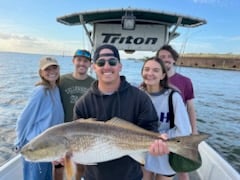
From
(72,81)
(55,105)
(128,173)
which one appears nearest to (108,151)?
(128,173)

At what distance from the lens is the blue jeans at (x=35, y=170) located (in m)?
2.99

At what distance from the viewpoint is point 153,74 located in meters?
2.77

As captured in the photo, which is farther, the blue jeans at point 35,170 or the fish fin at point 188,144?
the blue jeans at point 35,170

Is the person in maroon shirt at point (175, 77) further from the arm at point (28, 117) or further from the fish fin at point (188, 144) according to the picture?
the arm at point (28, 117)

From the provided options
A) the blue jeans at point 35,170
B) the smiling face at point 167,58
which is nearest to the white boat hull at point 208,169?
the blue jeans at point 35,170

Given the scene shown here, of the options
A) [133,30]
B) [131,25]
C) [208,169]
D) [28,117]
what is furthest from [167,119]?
[133,30]

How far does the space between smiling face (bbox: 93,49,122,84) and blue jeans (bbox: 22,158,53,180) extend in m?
1.42

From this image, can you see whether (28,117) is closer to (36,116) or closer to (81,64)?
(36,116)

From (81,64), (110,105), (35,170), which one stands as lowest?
(35,170)

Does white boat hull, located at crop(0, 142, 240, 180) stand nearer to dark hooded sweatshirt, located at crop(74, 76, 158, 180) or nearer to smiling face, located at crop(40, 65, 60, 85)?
smiling face, located at crop(40, 65, 60, 85)

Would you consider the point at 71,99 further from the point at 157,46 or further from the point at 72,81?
the point at 157,46

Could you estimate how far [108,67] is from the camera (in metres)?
2.14

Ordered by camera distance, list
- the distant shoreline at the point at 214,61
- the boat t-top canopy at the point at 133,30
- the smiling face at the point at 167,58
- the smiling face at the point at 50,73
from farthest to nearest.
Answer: the distant shoreline at the point at 214,61 → the boat t-top canopy at the point at 133,30 → the smiling face at the point at 167,58 → the smiling face at the point at 50,73

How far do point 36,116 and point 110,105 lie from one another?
1.18m
